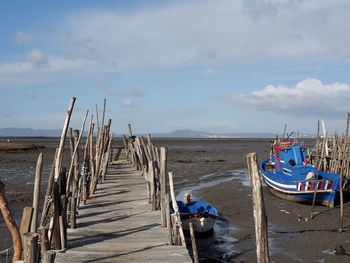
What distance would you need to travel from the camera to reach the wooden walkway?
7.57 m

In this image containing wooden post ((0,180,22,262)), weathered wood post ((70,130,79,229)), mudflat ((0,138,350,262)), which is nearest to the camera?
wooden post ((0,180,22,262))

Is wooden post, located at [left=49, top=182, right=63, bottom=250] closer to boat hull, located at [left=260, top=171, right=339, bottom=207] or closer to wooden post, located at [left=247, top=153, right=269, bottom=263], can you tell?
wooden post, located at [left=247, top=153, right=269, bottom=263]

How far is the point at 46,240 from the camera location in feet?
21.6

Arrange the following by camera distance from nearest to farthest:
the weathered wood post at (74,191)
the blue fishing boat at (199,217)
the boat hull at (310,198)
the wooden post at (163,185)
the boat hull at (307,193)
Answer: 1. the weathered wood post at (74,191)
2. the wooden post at (163,185)
3. the blue fishing boat at (199,217)
4. the boat hull at (307,193)
5. the boat hull at (310,198)

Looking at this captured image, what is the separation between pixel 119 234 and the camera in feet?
29.7

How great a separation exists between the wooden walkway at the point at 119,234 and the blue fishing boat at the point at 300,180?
22.0 feet

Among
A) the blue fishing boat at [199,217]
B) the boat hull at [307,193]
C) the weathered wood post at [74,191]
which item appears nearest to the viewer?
the weathered wood post at [74,191]

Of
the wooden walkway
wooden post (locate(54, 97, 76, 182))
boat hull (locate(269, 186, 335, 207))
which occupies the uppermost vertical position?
wooden post (locate(54, 97, 76, 182))

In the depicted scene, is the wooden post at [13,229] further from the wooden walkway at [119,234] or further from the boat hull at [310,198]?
the boat hull at [310,198]

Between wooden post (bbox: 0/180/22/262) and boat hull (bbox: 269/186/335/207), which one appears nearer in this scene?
wooden post (bbox: 0/180/22/262)

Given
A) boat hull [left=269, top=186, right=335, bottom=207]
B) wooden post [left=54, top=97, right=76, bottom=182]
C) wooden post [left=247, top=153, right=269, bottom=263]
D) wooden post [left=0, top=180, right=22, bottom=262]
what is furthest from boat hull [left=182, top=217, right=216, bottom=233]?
wooden post [left=247, top=153, right=269, bottom=263]

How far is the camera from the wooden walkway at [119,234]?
757 centimetres

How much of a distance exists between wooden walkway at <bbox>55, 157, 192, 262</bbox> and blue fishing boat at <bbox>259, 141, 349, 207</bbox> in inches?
264

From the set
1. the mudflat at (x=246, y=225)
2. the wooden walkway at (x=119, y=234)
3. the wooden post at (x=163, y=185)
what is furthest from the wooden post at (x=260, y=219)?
the mudflat at (x=246, y=225)
